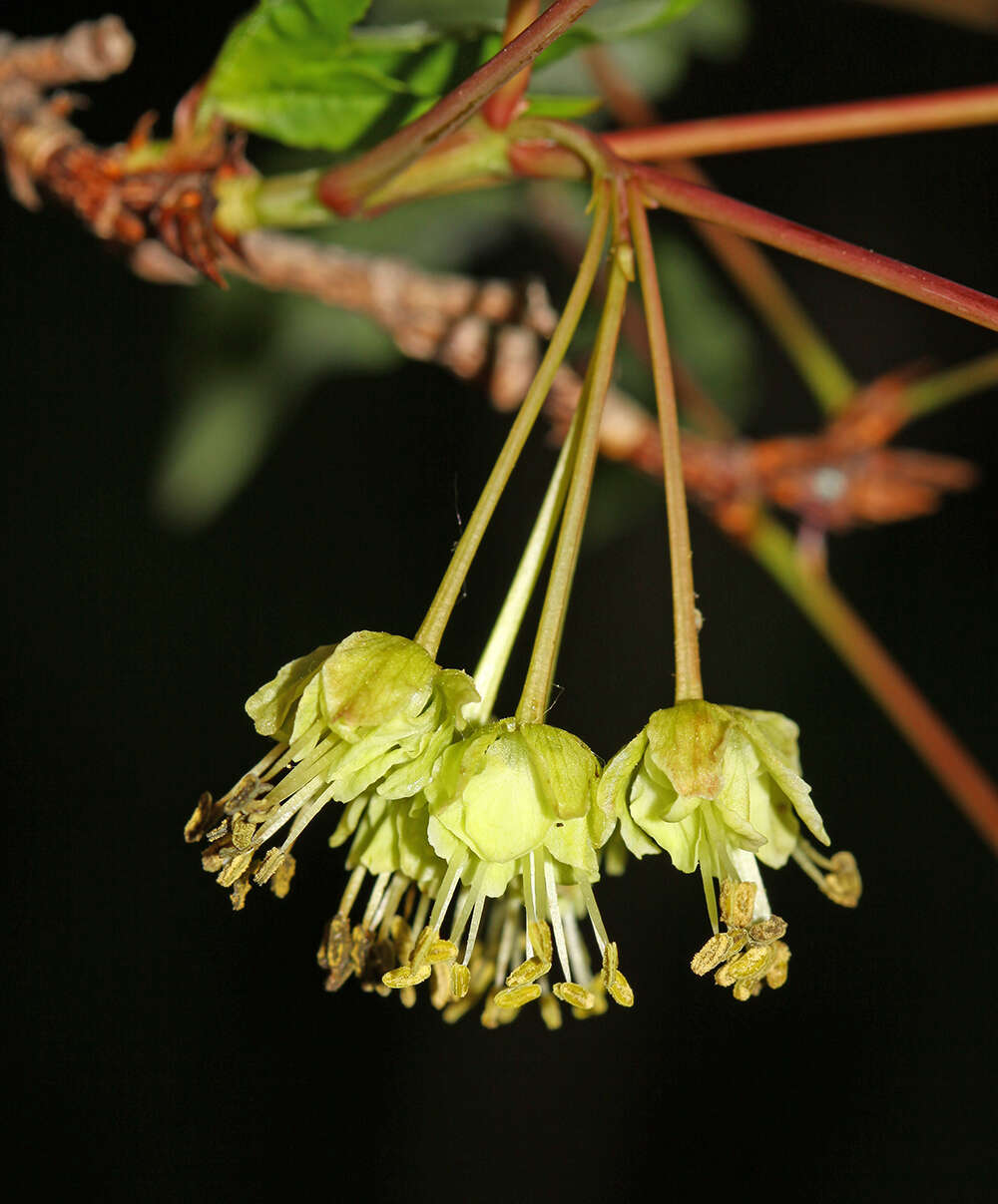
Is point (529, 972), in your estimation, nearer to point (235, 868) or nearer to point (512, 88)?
point (235, 868)

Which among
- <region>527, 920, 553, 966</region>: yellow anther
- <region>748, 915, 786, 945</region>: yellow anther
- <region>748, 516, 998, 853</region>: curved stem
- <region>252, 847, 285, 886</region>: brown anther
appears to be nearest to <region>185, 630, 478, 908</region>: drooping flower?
<region>252, 847, 285, 886</region>: brown anther

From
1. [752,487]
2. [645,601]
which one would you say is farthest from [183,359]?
[645,601]

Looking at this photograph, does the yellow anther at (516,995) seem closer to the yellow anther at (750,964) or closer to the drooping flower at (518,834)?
A: the drooping flower at (518,834)

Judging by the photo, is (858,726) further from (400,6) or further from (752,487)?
(400,6)

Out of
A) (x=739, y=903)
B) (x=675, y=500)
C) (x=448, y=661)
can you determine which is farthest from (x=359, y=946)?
(x=448, y=661)

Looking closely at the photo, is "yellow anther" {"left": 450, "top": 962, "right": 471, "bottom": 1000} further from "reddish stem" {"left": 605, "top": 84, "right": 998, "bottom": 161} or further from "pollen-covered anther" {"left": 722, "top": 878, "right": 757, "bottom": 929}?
"reddish stem" {"left": 605, "top": 84, "right": 998, "bottom": 161}

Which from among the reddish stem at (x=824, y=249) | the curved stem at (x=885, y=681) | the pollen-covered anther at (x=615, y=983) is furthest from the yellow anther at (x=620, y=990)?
the curved stem at (x=885, y=681)
